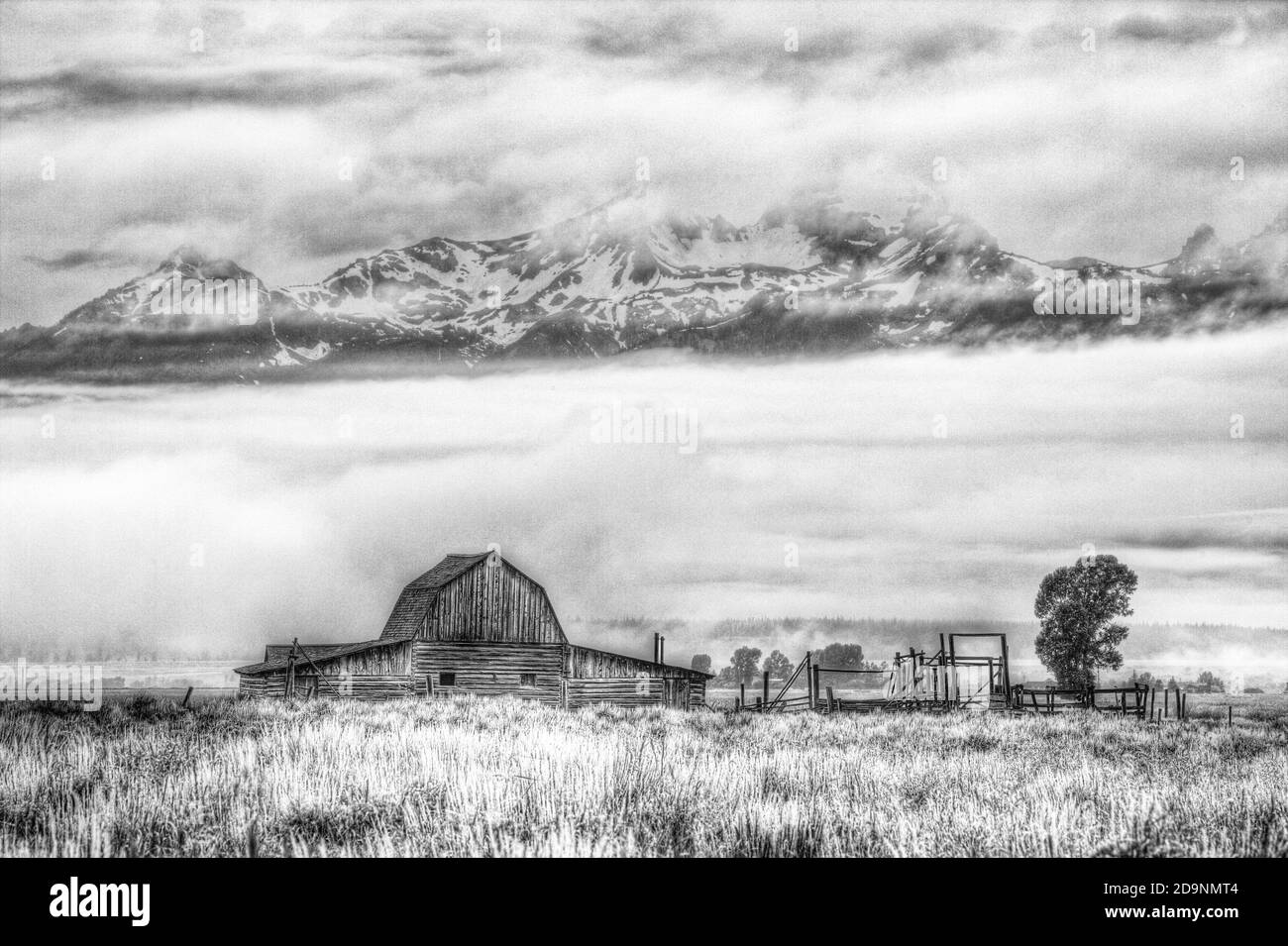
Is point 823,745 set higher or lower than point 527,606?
lower

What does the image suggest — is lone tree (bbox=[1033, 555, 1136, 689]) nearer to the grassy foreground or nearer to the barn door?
the barn door

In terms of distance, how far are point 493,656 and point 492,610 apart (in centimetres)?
197

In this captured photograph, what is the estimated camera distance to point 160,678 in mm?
179125

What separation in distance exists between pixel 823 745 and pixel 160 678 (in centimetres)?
17348

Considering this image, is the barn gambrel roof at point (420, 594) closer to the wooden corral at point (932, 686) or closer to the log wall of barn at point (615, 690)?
the log wall of barn at point (615, 690)

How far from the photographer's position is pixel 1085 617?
248 feet

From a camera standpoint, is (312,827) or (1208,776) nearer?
(312,827)

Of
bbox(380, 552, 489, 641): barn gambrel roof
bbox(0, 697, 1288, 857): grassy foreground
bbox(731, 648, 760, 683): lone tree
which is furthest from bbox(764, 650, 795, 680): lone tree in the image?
bbox(0, 697, 1288, 857): grassy foreground

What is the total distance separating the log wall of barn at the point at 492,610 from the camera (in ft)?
163

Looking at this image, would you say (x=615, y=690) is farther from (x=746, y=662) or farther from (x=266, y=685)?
(x=746, y=662)

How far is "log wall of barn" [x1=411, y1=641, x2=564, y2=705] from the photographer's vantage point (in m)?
48.2

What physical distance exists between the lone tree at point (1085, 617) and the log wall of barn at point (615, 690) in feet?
116
